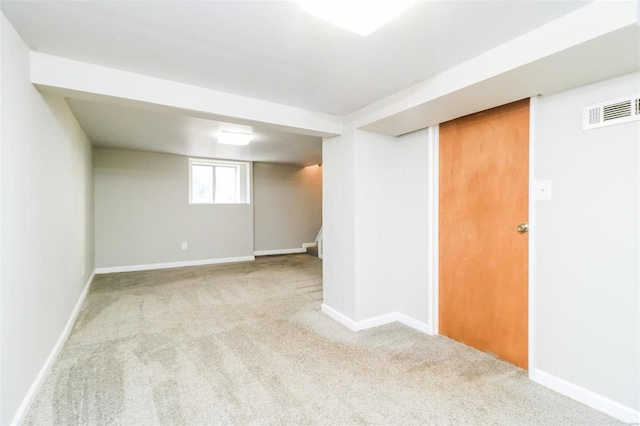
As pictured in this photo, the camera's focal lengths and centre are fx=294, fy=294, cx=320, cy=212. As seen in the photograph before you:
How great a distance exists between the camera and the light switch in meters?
1.89

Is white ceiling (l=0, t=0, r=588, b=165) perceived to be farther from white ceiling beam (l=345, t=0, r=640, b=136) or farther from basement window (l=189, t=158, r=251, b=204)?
basement window (l=189, t=158, r=251, b=204)

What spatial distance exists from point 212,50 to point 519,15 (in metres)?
1.58

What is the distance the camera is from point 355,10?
1.22m

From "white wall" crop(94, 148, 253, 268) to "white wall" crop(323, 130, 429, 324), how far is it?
3.49 meters

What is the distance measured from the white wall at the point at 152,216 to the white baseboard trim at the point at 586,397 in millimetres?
5150

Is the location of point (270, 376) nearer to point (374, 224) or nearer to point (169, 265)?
point (374, 224)

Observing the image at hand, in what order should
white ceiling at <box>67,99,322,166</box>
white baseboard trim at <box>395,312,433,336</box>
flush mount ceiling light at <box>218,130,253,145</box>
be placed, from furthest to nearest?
1. flush mount ceiling light at <box>218,130,253,145</box>
2. white ceiling at <box>67,99,322,166</box>
3. white baseboard trim at <box>395,312,433,336</box>

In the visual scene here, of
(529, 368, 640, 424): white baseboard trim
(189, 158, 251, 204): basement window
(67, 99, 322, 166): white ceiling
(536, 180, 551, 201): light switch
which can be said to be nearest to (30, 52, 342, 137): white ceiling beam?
(67, 99, 322, 166): white ceiling

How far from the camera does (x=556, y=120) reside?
1.85m

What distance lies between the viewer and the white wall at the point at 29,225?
1431 millimetres

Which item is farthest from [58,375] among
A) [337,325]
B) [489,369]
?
[489,369]

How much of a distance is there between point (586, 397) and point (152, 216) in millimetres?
5875

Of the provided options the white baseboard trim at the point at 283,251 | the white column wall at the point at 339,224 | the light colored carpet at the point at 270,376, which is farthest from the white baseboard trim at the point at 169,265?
the white column wall at the point at 339,224

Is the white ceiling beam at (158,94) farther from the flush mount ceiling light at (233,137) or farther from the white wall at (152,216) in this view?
the white wall at (152,216)
